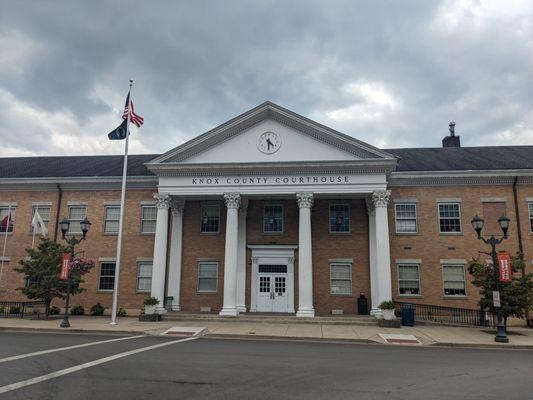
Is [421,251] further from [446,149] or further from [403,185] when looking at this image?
[446,149]

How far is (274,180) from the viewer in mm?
23312

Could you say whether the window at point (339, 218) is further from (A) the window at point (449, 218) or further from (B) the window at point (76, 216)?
(B) the window at point (76, 216)

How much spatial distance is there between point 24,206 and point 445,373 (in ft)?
89.0

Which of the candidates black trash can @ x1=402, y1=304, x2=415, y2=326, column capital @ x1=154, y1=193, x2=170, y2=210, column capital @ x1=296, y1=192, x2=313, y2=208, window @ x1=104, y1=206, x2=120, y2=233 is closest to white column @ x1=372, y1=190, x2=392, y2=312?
black trash can @ x1=402, y1=304, x2=415, y2=326

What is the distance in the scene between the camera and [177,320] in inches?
855

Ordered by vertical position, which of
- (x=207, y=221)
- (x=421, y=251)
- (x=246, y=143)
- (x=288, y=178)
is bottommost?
(x=421, y=251)

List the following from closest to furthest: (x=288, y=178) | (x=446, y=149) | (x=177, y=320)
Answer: (x=177, y=320), (x=288, y=178), (x=446, y=149)

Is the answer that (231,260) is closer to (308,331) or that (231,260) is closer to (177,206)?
(177,206)

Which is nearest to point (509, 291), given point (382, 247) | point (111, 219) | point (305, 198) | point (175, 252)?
point (382, 247)

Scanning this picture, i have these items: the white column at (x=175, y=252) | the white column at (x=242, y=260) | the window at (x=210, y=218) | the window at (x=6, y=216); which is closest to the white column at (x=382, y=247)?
the white column at (x=242, y=260)

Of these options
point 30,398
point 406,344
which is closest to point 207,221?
point 406,344

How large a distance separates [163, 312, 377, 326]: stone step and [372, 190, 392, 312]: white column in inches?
57.4

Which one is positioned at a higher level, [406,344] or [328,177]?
[328,177]

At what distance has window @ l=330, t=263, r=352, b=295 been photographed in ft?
80.1
